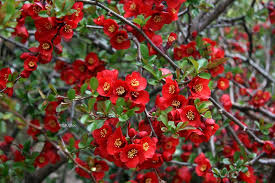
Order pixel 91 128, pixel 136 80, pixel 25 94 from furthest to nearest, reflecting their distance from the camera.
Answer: pixel 25 94 < pixel 136 80 < pixel 91 128

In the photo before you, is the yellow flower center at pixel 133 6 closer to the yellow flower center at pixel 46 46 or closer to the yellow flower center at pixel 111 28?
the yellow flower center at pixel 111 28

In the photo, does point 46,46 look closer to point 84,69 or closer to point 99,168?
point 84,69

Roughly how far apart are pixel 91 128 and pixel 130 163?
21cm

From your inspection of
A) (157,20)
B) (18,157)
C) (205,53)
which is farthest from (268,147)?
(18,157)

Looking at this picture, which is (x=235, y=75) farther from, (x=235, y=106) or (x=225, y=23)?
(x=225, y=23)

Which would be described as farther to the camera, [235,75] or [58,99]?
[235,75]

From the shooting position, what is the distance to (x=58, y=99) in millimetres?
1182

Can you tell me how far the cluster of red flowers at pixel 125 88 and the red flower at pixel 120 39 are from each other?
1.01 ft

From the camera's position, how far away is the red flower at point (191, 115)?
104 cm

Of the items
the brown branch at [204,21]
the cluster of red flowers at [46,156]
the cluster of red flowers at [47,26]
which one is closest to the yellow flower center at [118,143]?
the cluster of red flowers at [47,26]

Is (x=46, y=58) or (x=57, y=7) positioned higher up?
(x=57, y=7)

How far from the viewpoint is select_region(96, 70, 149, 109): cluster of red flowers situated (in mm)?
1056

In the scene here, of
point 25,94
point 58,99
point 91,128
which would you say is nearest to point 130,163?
point 91,128

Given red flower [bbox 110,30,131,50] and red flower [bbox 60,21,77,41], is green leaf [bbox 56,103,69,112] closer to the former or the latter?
red flower [bbox 60,21,77,41]
